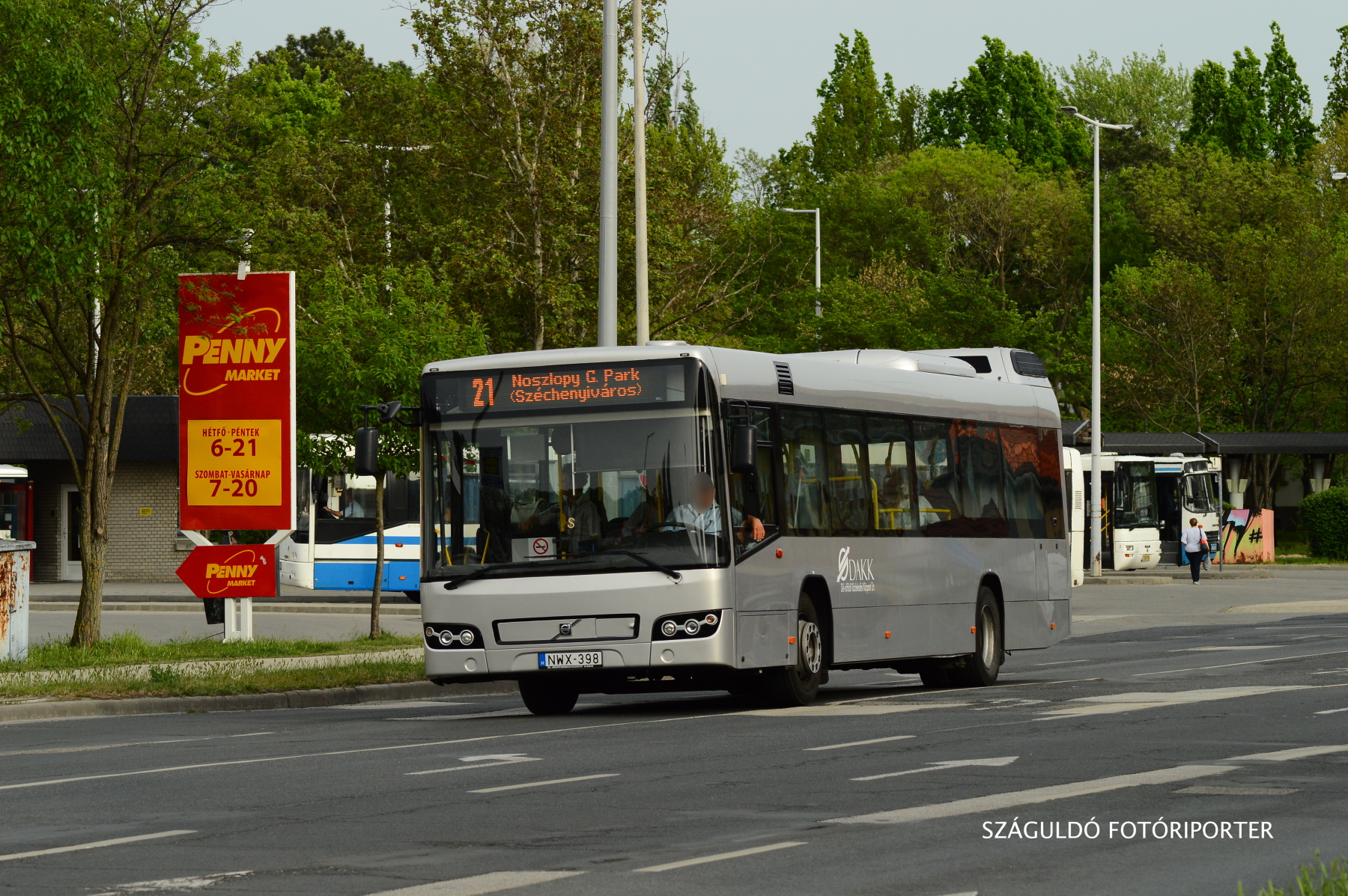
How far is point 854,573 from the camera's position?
17844mm

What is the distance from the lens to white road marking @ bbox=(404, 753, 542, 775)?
1203 cm

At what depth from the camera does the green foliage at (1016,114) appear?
81812 millimetres

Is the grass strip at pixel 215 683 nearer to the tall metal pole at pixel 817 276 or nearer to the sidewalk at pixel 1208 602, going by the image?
the sidewalk at pixel 1208 602

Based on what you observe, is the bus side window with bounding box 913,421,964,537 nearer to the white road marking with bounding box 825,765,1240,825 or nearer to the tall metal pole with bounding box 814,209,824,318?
the white road marking with bounding box 825,765,1240,825

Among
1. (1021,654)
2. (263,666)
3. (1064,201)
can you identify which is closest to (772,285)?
(1064,201)

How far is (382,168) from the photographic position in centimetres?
4847

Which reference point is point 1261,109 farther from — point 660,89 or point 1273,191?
point 660,89

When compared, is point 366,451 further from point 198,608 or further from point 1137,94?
point 1137,94

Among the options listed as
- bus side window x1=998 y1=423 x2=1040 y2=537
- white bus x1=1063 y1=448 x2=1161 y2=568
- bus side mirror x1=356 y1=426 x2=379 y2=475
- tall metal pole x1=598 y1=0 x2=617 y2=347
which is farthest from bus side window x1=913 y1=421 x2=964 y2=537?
white bus x1=1063 y1=448 x2=1161 y2=568

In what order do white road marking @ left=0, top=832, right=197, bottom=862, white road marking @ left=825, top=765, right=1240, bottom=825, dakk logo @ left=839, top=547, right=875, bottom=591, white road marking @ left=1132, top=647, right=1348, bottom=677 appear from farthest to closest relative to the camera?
white road marking @ left=1132, top=647, right=1348, bottom=677, dakk logo @ left=839, top=547, right=875, bottom=591, white road marking @ left=825, top=765, right=1240, bottom=825, white road marking @ left=0, top=832, right=197, bottom=862

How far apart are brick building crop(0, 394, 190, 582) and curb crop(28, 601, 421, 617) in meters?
10.9

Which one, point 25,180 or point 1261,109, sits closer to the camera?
point 25,180

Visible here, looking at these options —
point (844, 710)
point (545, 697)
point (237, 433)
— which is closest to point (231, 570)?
point (237, 433)

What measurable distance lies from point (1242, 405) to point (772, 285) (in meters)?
16.0
